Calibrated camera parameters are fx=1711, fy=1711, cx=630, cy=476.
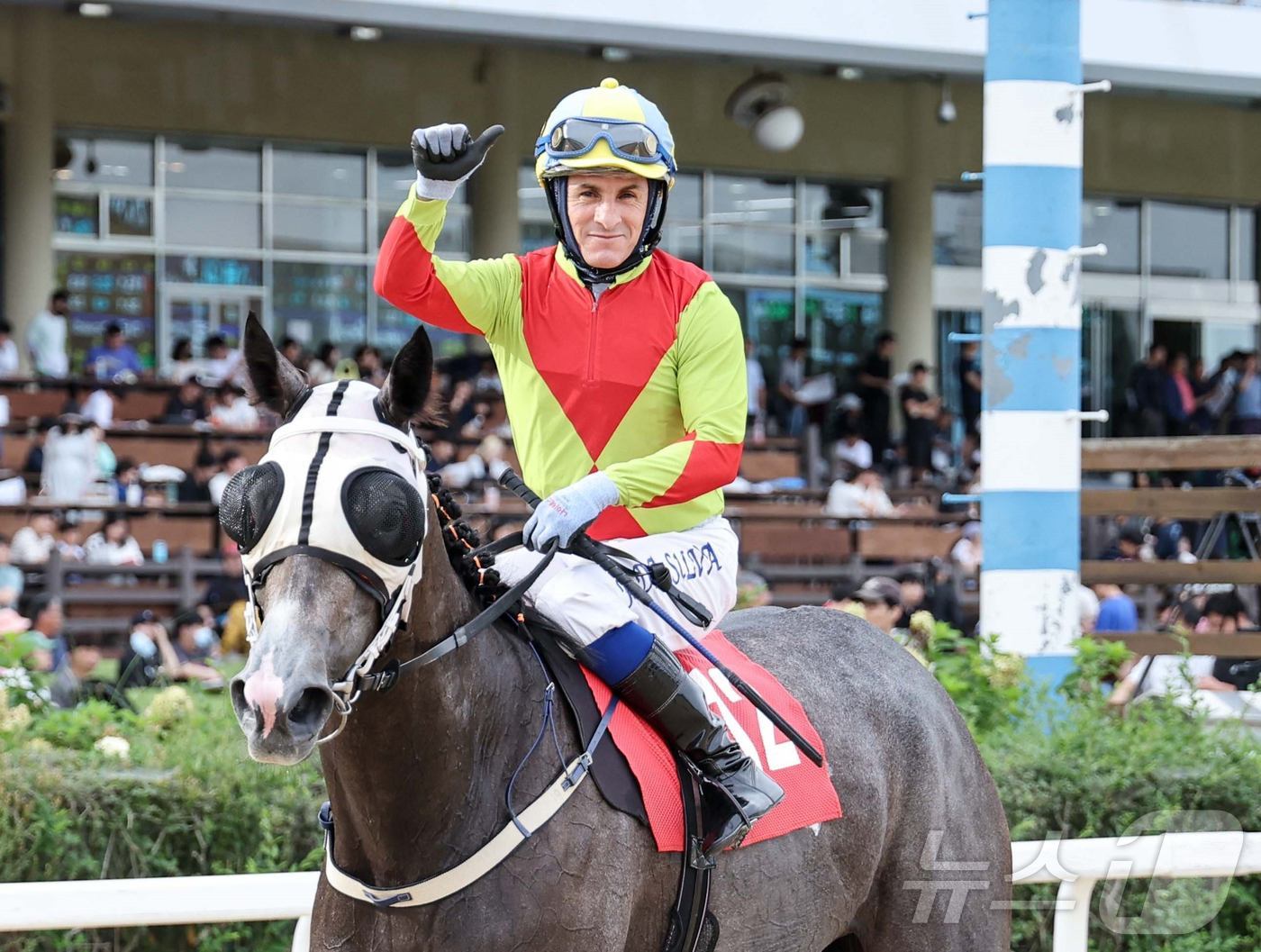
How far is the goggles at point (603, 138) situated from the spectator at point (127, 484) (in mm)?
10482

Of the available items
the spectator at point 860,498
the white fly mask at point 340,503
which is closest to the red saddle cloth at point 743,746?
the white fly mask at point 340,503

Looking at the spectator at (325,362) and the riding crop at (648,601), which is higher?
the spectator at (325,362)

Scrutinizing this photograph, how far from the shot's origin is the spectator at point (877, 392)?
61.4 feet

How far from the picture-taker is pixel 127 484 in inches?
531

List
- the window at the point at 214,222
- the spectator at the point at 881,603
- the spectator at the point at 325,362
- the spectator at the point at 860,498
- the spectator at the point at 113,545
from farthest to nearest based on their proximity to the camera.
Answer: the window at the point at 214,222 → the spectator at the point at 325,362 → the spectator at the point at 860,498 → the spectator at the point at 113,545 → the spectator at the point at 881,603

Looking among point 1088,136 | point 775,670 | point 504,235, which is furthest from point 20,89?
point 775,670

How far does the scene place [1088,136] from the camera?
2255cm

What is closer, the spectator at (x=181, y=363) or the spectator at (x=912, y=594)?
the spectator at (x=912, y=594)

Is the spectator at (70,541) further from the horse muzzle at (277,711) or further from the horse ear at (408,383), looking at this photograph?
the horse muzzle at (277,711)

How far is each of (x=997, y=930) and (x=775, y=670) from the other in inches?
32.0

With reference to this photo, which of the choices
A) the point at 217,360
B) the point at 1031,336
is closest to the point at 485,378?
the point at 217,360

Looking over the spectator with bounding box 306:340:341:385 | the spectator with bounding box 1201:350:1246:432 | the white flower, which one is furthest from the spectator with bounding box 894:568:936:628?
the spectator with bounding box 1201:350:1246:432

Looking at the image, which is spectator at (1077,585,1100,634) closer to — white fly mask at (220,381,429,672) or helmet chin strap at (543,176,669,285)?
helmet chin strap at (543,176,669,285)

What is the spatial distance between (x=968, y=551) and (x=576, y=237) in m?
11.1
